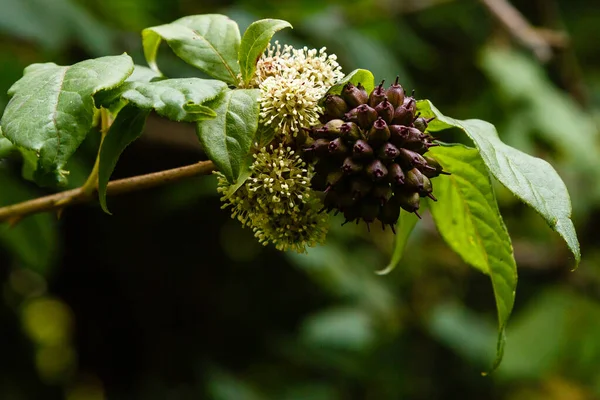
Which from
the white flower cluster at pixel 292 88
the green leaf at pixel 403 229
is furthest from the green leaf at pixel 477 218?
the white flower cluster at pixel 292 88

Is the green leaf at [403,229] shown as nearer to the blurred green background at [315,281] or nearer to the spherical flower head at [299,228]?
the spherical flower head at [299,228]

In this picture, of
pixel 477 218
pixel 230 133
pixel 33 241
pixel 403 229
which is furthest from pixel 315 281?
pixel 230 133

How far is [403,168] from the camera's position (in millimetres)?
871

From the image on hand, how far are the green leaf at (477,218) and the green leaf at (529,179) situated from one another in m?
0.06

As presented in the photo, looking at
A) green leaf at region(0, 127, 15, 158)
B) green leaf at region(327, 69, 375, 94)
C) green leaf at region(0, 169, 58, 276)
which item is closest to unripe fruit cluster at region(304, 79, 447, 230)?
green leaf at region(327, 69, 375, 94)

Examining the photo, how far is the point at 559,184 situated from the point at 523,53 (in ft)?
9.60

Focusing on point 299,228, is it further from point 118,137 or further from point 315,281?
point 315,281

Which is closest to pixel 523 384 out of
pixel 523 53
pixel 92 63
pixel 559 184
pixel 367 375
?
pixel 367 375

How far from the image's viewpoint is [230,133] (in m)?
0.81

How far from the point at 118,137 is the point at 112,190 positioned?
0.35 ft

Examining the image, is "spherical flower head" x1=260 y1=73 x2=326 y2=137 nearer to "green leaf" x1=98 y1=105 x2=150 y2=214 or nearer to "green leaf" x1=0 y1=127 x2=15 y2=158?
"green leaf" x1=98 y1=105 x2=150 y2=214

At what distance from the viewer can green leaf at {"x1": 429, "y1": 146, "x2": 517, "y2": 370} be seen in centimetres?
96

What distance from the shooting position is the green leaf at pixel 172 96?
80 centimetres

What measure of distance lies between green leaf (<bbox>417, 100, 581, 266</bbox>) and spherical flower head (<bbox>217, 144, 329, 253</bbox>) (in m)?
0.18
